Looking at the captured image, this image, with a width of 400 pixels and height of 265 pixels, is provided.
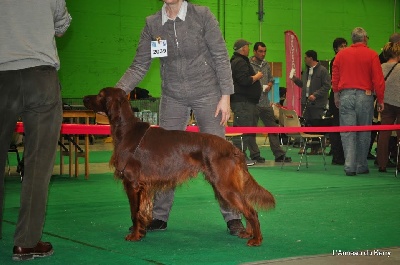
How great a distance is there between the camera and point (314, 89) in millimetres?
11500

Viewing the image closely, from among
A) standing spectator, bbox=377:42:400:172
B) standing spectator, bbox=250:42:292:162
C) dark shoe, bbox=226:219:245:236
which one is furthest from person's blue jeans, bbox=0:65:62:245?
standing spectator, bbox=250:42:292:162

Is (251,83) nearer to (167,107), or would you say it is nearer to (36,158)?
(167,107)

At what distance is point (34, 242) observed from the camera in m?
3.78

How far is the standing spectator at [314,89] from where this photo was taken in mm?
11312

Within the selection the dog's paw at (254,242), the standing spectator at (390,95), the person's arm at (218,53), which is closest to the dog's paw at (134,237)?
the dog's paw at (254,242)

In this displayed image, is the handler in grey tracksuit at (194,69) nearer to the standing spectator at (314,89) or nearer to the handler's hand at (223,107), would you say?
the handler's hand at (223,107)

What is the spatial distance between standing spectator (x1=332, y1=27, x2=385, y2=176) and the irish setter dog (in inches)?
172

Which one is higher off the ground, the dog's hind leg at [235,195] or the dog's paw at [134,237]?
the dog's hind leg at [235,195]

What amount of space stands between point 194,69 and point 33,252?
1.60 metres

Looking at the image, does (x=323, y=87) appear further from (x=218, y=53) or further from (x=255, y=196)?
(x=255, y=196)

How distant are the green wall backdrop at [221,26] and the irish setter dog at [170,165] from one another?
1185 centimetres

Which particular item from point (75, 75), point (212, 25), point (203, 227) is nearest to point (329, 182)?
point (203, 227)

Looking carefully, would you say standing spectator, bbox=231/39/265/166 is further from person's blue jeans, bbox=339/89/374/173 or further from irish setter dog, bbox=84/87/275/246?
irish setter dog, bbox=84/87/275/246

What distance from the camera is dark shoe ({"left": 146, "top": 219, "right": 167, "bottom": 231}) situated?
4730mm
